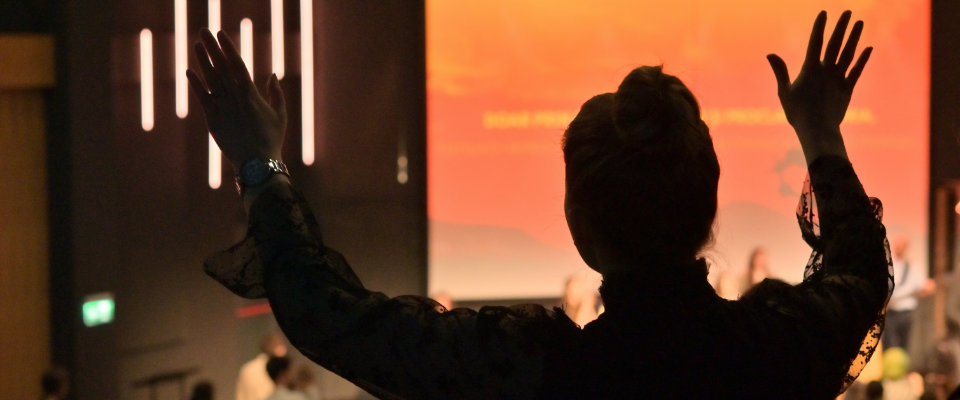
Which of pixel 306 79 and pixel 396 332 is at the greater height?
pixel 306 79

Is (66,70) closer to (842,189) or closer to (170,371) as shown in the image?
(170,371)

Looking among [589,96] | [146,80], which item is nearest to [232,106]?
[146,80]

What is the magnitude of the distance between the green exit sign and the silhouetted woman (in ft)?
20.0

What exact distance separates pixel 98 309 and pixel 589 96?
13.5ft

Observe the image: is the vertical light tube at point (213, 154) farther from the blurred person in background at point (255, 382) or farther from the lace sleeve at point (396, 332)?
the lace sleeve at point (396, 332)

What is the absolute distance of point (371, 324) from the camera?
0.95 metres

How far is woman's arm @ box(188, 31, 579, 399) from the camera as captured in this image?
3.09 ft

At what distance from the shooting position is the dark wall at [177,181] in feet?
22.0

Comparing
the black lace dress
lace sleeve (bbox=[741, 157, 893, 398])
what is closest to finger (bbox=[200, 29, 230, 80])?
the black lace dress

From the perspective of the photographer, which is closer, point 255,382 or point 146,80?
point 255,382

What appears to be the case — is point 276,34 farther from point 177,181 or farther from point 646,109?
point 646,109

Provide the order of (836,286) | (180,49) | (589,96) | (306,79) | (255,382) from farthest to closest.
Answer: (589,96), (306,79), (180,49), (255,382), (836,286)

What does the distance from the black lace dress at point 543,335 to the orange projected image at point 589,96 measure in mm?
7520

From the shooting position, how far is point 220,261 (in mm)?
1016
